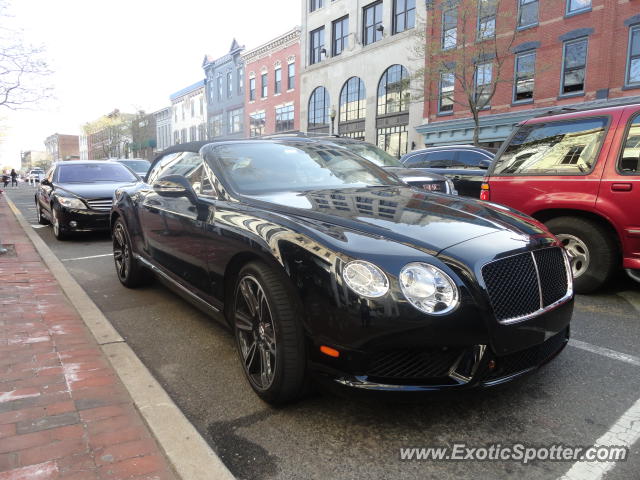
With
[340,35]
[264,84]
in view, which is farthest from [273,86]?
[340,35]

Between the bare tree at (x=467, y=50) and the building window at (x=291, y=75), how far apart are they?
521 inches

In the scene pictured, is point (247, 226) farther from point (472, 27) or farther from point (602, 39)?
point (472, 27)

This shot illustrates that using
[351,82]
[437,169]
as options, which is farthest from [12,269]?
[351,82]

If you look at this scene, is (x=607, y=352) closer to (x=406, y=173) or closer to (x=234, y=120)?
(x=406, y=173)

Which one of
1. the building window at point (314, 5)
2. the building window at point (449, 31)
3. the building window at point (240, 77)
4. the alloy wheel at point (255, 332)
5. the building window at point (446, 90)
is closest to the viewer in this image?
the alloy wheel at point (255, 332)

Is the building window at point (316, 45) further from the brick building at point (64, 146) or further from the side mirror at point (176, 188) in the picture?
the brick building at point (64, 146)

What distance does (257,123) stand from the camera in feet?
127

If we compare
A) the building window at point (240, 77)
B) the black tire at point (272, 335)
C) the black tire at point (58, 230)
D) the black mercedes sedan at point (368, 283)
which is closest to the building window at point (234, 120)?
the building window at point (240, 77)

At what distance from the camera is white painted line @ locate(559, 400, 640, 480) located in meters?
2.07

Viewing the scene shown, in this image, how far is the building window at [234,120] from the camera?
41625mm

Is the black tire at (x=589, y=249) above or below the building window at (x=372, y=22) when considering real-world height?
below

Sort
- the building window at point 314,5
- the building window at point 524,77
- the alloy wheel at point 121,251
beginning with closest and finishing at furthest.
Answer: the alloy wheel at point 121,251
the building window at point 524,77
the building window at point 314,5

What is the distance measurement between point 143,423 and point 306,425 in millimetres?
853

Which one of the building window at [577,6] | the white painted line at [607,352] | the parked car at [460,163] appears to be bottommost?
the white painted line at [607,352]
